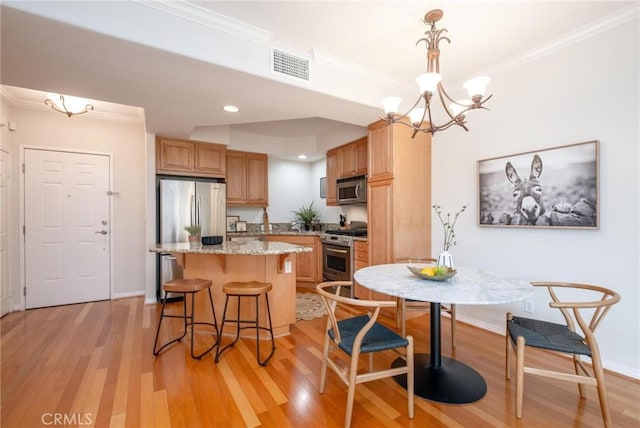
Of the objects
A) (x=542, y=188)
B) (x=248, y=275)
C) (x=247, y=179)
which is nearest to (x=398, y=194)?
(x=542, y=188)

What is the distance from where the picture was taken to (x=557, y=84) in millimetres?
2482

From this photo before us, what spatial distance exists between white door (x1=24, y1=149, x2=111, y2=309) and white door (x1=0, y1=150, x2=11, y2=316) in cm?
18

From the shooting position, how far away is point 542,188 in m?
2.53

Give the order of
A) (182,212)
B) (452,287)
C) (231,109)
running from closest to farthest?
(452,287) < (231,109) < (182,212)

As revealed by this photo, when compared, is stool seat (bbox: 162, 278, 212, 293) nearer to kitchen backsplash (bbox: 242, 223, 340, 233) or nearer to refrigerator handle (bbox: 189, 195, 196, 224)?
refrigerator handle (bbox: 189, 195, 196, 224)

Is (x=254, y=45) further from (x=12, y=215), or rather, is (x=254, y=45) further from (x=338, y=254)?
(x=12, y=215)

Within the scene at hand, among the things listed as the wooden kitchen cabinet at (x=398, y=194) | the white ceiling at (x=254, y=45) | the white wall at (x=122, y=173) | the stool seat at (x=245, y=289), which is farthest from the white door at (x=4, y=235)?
the wooden kitchen cabinet at (x=398, y=194)

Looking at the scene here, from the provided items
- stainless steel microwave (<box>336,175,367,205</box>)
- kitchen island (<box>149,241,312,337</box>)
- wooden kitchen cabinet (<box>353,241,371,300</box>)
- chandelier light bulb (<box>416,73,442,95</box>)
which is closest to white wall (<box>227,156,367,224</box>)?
stainless steel microwave (<box>336,175,367,205</box>)

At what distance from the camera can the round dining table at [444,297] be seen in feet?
5.27

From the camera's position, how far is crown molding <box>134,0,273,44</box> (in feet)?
6.21

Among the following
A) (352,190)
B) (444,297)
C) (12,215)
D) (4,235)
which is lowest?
(444,297)

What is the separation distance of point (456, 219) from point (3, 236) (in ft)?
17.6

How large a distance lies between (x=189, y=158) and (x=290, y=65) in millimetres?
2521

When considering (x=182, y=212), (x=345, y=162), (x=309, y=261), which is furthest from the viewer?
(x=309, y=261)
